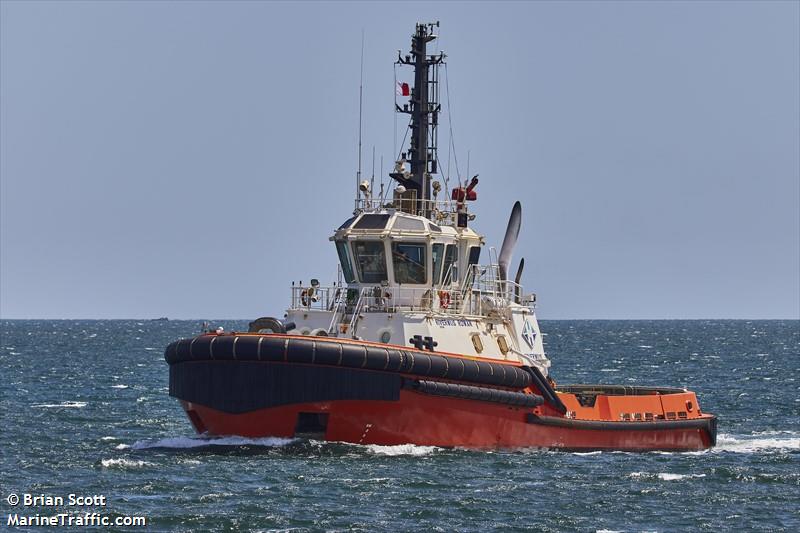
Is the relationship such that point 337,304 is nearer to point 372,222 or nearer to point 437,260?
point 372,222

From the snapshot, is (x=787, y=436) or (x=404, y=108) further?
(x=787, y=436)

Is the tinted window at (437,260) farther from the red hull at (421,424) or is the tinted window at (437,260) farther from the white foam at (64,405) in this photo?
the white foam at (64,405)

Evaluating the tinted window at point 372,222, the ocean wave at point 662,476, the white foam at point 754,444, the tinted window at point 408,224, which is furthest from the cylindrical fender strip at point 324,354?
the white foam at point 754,444

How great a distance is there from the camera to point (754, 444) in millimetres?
36219

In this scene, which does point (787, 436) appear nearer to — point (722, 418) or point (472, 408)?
point (722, 418)

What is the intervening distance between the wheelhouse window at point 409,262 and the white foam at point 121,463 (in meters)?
6.92

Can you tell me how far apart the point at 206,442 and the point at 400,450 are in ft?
12.7

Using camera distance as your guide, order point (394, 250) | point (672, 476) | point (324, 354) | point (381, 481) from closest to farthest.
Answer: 1. point (381, 481)
2. point (324, 354)
3. point (672, 476)
4. point (394, 250)

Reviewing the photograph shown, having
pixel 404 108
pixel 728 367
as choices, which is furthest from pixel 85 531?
pixel 728 367

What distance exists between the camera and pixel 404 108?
3331 centimetres

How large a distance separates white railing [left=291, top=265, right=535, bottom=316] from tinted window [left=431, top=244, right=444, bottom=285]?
0.75ft

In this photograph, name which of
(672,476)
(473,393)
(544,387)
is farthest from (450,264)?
(672,476)

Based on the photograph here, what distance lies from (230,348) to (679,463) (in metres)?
9.98

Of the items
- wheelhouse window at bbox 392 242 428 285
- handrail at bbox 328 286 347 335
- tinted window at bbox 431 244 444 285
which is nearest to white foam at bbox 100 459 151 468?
handrail at bbox 328 286 347 335
